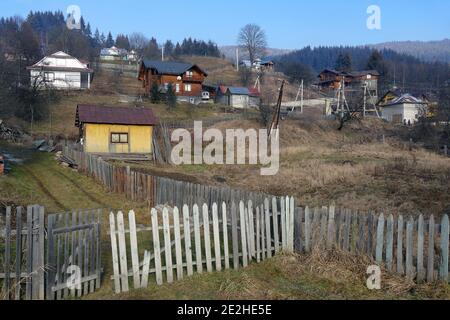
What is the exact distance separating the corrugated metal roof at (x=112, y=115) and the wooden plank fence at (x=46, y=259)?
78.9ft

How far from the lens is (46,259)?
7270mm

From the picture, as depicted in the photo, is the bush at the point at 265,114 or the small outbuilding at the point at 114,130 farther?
the bush at the point at 265,114

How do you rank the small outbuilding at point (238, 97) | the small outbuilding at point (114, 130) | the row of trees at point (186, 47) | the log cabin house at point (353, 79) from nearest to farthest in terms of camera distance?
the small outbuilding at point (114, 130) → the small outbuilding at point (238, 97) → the log cabin house at point (353, 79) → the row of trees at point (186, 47)

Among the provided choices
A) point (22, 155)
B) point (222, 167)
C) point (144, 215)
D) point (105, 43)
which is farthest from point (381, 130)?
point (105, 43)

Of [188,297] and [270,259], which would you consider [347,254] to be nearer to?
[270,259]

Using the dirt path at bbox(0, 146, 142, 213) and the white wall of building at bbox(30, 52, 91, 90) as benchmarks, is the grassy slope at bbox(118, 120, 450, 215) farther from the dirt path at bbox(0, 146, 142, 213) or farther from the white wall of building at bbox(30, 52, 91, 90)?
the white wall of building at bbox(30, 52, 91, 90)

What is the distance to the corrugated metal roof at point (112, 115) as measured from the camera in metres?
31.0

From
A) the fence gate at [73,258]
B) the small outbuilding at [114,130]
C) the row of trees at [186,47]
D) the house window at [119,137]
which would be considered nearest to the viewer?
the fence gate at [73,258]

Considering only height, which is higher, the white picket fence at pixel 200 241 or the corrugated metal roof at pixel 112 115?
the corrugated metal roof at pixel 112 115

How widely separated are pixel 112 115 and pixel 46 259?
25.7 m

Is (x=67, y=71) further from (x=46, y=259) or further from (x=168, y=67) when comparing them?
(x=46, y=259)

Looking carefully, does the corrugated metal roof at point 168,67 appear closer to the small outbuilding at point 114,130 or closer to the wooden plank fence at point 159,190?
the small outbuilding at point 114,130

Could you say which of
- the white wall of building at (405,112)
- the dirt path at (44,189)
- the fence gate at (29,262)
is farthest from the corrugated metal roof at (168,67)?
the fence gate at (29,262)
